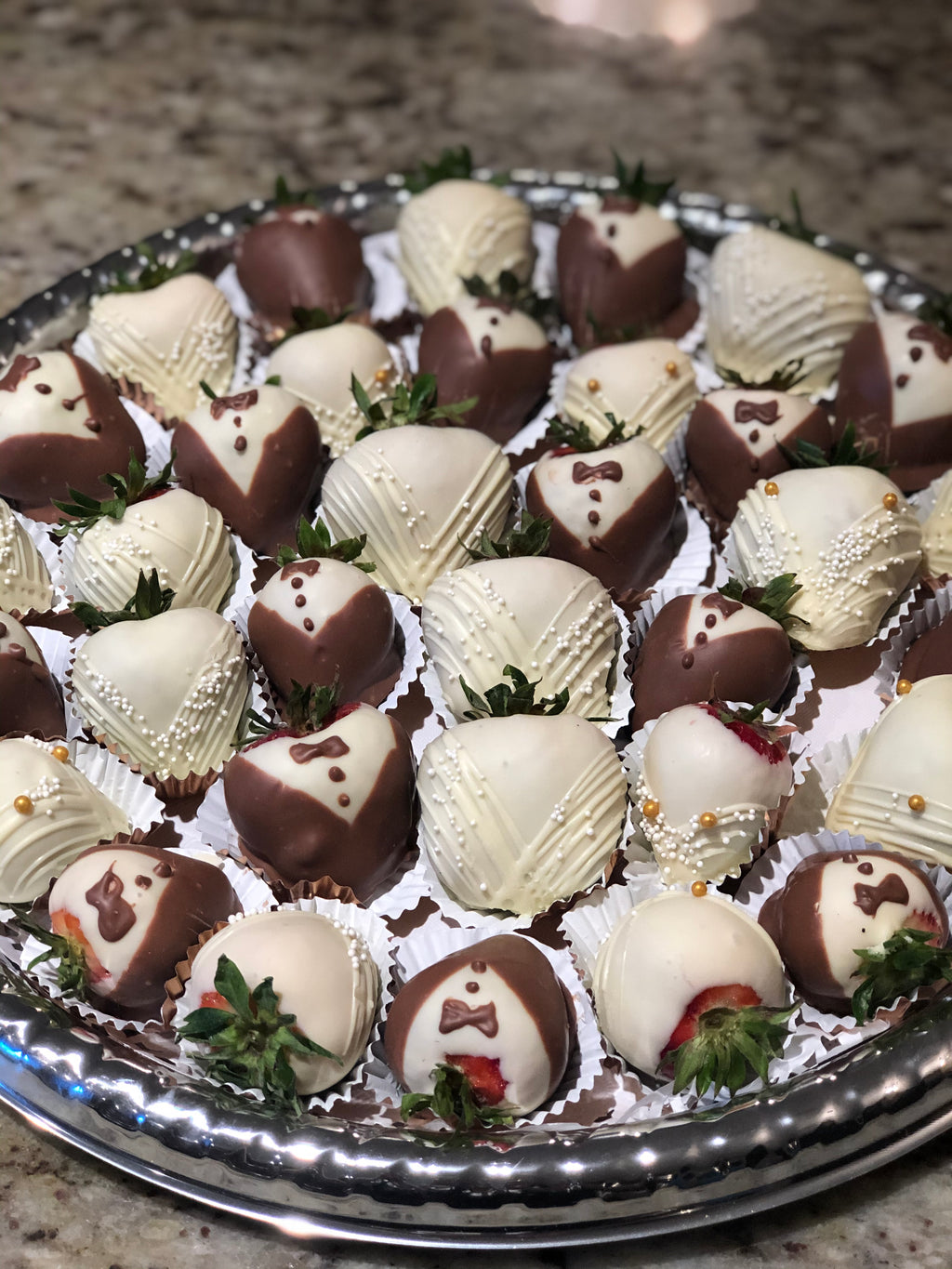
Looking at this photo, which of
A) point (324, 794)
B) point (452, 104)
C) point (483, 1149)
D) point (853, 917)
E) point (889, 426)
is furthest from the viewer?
point (452, 104)

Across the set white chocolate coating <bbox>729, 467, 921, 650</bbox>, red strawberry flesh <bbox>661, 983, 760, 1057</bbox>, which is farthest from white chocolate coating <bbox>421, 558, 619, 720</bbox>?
red strawberry flesh <bbox>661, 983, 760, 1057</bbox>

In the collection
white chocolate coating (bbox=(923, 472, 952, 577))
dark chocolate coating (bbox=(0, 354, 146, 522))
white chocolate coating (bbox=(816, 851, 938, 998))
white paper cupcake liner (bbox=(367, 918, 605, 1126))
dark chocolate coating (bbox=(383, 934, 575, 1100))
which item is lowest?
white paper cupcake liner (bbox=(367, 918, 605, 1126))

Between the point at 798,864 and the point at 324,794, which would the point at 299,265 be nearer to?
the point at 324,794

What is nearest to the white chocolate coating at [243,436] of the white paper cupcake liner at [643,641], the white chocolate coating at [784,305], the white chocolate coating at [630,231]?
the white paper cupcake liner at [643,641]

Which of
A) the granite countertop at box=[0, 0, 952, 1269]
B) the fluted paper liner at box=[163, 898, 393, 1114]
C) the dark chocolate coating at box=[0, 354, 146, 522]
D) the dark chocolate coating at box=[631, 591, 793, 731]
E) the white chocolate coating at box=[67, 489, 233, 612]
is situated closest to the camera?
the fluted paper liner at box=[163, 898, 393, 1114]

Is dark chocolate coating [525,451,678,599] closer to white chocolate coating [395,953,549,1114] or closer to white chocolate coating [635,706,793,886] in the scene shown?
white chocolate coating [635,706,793,886]

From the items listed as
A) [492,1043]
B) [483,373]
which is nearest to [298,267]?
[483,373]
